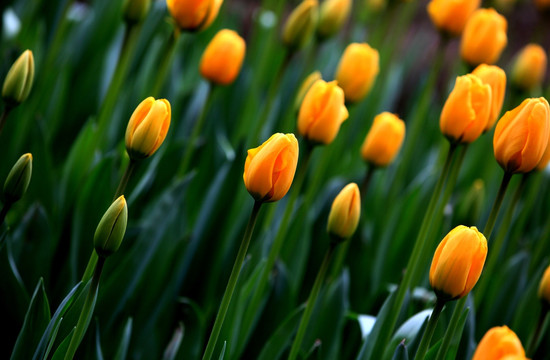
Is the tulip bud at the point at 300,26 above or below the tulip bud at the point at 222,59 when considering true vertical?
above

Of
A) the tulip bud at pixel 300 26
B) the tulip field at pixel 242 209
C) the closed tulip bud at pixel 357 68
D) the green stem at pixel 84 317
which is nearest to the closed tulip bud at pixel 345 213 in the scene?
the tulip field at pixel 242 209

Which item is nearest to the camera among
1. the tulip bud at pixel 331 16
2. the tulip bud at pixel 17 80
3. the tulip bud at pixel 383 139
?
A: the tulip bud at pixel 17 80

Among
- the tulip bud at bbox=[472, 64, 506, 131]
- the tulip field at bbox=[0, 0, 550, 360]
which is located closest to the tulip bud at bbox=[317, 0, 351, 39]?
the tulip field at bbox=[0, 0, 550, 360]

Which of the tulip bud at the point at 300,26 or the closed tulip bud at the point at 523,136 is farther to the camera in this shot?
the tulip bud at the point at 300,26

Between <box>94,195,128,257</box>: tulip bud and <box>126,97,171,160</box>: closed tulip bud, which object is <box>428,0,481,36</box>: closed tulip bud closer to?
<box>126,97,171,160</box>: closed tulip bud

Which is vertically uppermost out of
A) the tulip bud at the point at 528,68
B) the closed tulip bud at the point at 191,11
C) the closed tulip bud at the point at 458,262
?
the tulip bud at the point at 528,68

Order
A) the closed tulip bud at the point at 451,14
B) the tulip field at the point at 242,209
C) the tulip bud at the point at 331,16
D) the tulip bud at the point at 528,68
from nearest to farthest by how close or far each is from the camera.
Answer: the tulip field at the point at 242,209
the closed tulip bud at the point at 451,14
the tulip bud at the point at 331,16
the tulip bud at the point at 528,68

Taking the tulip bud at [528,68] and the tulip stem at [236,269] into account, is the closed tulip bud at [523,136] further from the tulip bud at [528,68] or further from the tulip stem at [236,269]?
the tulip bud at [528,68]

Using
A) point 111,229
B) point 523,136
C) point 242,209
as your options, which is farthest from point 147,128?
point 242,209
